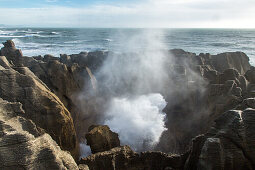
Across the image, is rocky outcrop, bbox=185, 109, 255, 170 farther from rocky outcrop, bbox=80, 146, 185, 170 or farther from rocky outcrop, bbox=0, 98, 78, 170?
rocky outcrop, bbox=0, 98, 78, 170

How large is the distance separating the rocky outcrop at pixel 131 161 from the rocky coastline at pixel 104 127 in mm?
27

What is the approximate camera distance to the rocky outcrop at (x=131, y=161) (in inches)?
263

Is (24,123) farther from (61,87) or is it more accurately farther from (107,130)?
(61,87)

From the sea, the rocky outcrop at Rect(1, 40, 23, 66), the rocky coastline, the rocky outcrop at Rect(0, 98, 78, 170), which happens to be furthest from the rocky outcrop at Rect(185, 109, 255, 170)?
the sea

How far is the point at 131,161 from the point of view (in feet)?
22.5

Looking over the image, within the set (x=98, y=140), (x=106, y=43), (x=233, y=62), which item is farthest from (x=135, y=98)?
(x=106, y=43)

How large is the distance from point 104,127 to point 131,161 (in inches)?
85.6

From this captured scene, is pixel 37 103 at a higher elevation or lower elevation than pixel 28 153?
higher

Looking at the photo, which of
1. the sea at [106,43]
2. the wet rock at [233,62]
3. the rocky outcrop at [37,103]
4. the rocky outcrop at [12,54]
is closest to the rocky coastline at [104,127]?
the rocky outcrop at [37,103]

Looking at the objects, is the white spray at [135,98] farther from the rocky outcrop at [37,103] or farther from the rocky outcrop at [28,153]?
the rocky outcrop at [28,153]

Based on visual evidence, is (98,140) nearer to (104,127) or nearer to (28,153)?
(104,127)

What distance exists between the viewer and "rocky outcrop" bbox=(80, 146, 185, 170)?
6.68 meters

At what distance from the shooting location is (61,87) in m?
11.6

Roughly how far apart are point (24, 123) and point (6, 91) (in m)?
1.55
